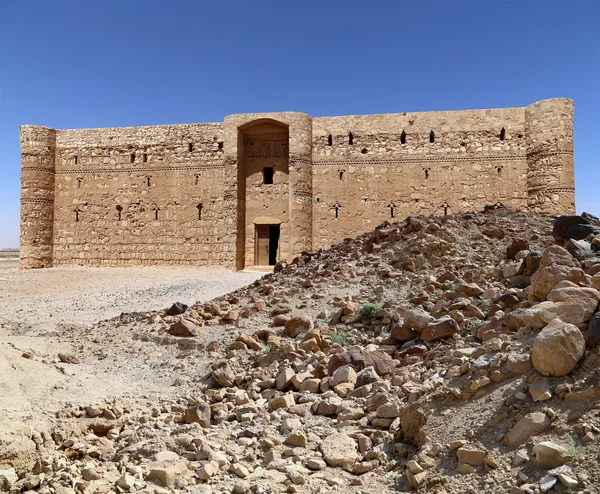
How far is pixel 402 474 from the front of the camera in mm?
2963

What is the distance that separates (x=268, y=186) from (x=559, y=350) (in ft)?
47.8

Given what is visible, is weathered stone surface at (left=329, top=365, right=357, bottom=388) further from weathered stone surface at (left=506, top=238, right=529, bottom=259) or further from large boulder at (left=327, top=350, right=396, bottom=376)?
weathered stone surface at (left=506, top=238, right=529, bottom=259)

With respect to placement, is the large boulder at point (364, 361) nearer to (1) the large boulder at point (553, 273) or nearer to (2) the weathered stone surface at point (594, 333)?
(1) the large boulder at point (553, 273)

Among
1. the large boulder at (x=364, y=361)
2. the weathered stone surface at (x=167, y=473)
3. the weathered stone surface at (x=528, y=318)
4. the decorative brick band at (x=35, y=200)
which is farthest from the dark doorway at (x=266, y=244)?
the weathered stone surface at (x=167, y=473)

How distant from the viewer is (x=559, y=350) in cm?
288

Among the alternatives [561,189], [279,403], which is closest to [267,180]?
[561,189]

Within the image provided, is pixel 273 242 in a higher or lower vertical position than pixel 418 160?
lower

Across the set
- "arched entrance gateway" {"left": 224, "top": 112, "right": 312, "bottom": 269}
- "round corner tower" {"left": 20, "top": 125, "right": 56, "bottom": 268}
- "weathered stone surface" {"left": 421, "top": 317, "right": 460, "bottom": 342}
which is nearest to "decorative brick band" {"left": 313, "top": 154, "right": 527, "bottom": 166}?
"arched entrance gateway" {"left": 224, "top": 112, "right": 312, "bottom": 269}

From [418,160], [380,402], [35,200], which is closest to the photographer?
[380,402]

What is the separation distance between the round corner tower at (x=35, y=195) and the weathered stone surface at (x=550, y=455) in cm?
1826

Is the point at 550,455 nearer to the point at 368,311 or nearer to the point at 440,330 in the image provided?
the point at 440,330

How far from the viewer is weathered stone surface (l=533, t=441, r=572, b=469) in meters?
2.40

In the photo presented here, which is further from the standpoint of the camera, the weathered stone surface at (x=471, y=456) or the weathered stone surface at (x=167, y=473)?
the weathered stone surface at (x=167, y=473)

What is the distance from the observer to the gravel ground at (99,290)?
9211mm
